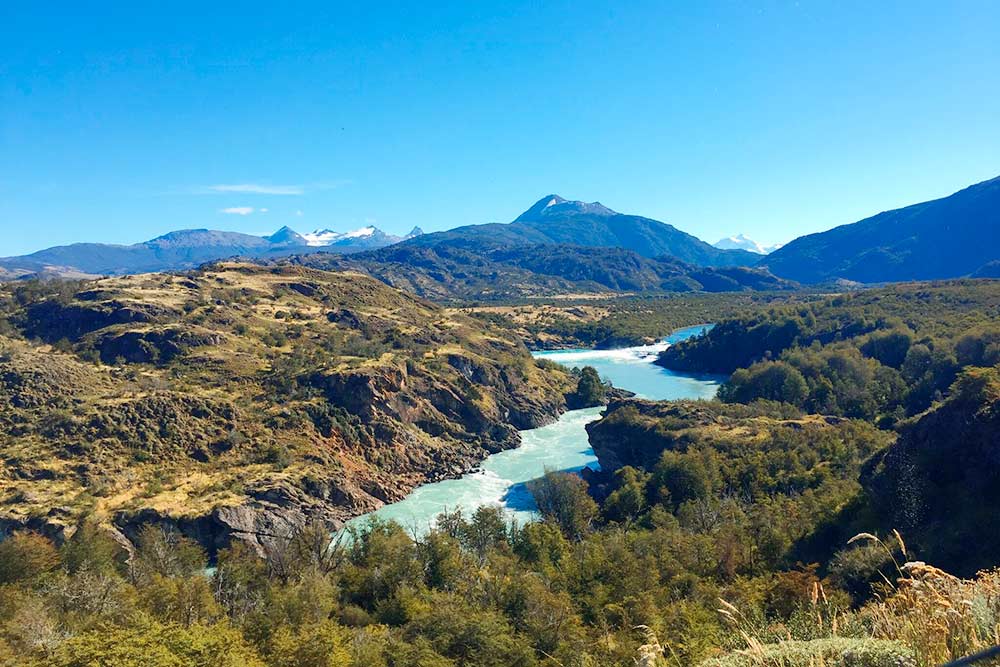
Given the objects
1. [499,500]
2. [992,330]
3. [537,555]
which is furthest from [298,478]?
[992,330]

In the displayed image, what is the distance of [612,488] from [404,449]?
20416mm

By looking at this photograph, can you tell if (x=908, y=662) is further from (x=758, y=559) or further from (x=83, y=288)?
(x=83, y=288)

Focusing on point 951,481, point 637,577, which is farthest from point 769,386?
point 637,577

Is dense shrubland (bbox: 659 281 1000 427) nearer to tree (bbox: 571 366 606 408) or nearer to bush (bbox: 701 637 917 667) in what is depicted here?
tree (bbox: 571 366 606 408)

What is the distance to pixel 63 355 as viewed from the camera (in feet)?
182

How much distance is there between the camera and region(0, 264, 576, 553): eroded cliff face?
39781mm

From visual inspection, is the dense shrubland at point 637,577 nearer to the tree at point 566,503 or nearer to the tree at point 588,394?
the tree at point 566,503

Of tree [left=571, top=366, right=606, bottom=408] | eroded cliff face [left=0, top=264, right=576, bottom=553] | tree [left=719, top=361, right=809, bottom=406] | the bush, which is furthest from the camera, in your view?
tree [left=571, top=366, right=606, bottom=408]

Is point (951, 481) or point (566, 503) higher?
point (951, 481)

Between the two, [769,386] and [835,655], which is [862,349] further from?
[835,655]

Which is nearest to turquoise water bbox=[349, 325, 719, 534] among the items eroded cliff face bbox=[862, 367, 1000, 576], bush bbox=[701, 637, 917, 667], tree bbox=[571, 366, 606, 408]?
tree bbox=[571, 366, 606, 408]

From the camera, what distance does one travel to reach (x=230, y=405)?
50.8 metres

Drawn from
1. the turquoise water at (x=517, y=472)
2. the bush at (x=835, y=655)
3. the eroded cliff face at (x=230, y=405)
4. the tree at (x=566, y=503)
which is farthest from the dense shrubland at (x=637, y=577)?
the turquoise water at (x=517, y=472)

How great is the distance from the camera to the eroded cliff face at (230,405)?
39.8m
